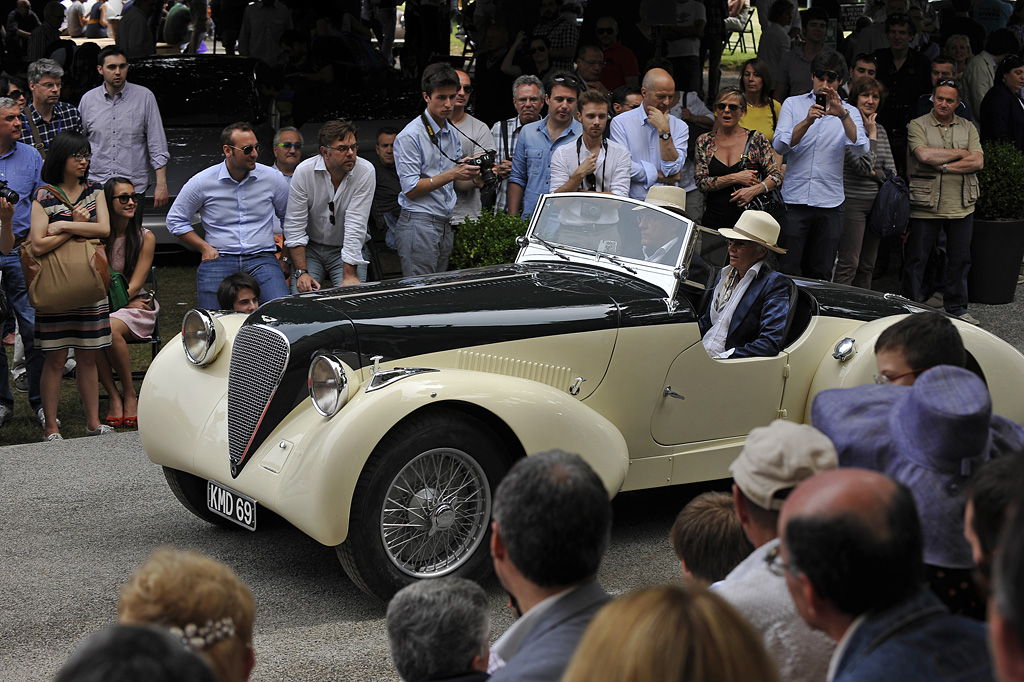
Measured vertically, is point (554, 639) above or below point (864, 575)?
below

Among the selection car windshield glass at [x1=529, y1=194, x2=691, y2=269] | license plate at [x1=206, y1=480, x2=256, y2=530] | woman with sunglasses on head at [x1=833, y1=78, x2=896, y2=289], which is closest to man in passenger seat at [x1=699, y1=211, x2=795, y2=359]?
car windshield glass at [x1=529, y1=194, x2=691, y2=269]

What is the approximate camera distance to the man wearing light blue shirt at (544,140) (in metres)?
7.86

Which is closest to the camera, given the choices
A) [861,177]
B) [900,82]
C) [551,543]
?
[551,543]

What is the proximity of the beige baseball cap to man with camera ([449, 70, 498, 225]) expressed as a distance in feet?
17.2

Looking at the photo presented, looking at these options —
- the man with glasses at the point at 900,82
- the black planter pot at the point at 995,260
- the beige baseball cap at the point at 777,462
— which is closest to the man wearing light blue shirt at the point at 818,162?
the black planter pot at the point at 995,260

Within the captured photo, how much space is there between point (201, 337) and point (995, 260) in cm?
801

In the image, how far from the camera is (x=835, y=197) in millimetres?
8797

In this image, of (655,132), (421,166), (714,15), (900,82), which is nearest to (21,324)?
(421,166)

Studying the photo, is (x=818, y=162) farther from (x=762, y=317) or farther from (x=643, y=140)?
(x=762, y=317)

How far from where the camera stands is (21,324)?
747 centimetres

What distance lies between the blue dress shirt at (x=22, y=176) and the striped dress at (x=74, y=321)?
0.71 m

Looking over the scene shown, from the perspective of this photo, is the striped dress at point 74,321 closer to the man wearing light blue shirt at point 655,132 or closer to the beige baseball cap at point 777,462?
the man wearing light blue shirt at point 655,132

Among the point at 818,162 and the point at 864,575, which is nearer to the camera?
the point at 864,575

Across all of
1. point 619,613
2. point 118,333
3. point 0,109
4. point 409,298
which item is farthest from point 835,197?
point 619,613
